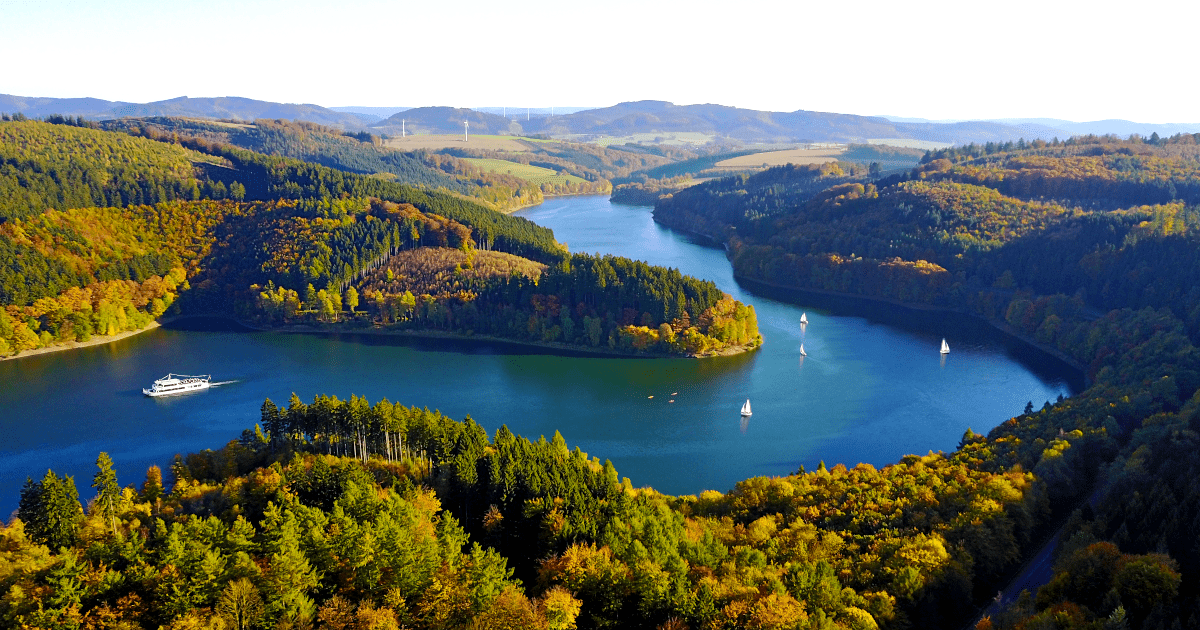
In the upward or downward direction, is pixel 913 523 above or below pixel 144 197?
below

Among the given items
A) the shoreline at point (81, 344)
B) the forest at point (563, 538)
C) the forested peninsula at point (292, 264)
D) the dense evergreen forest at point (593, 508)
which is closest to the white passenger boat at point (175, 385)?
the dense evergreen forest at point (593, 508)

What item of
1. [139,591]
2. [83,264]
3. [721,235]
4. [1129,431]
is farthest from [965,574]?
[721,235]

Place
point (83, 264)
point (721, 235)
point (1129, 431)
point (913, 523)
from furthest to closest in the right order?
1. point (721, 235)
2. point (83, 264)
3. point (1129, 431)
4. point (913, 523)

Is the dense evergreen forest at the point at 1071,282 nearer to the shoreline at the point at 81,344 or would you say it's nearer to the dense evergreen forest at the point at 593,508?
the dense evergreen forest at the point at 593,508

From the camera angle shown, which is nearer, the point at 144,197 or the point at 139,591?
the point at 139,591

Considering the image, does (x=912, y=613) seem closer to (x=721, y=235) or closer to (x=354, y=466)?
(x=354, y=466)

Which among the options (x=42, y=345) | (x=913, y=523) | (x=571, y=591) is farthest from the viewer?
(x=42, y=345)

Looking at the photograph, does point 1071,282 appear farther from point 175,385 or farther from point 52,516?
point 52,516
